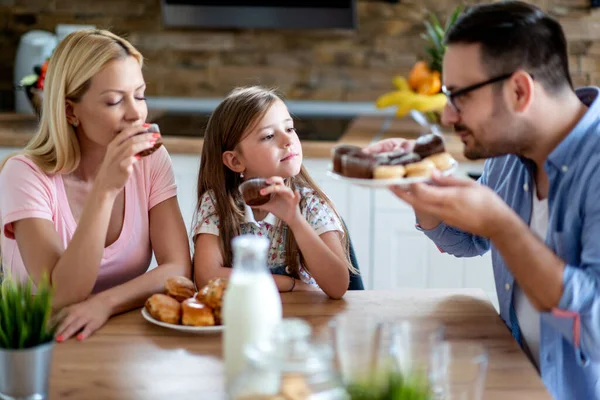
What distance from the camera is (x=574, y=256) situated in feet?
5.21

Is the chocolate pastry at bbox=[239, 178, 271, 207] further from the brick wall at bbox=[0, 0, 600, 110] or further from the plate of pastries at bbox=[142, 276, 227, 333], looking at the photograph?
the brick wall at bbox=[0, 0, 600, 110]

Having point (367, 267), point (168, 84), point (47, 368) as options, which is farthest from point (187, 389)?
point (168, 84)

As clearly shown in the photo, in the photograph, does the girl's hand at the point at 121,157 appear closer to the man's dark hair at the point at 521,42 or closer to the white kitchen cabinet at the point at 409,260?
the man's dark hair at the point at 521,42

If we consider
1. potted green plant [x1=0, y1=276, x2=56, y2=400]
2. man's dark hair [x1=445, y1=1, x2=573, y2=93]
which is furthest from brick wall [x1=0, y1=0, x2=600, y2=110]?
A: potted green plant [x1=0, y1=276, x2=56, y2=400]

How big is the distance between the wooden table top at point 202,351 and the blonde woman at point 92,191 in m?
0.18

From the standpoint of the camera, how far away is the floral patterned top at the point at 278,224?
1.97m

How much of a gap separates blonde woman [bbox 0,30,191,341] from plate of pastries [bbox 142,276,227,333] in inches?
4.8

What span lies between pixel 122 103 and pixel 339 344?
968 mm

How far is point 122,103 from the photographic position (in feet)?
6.17

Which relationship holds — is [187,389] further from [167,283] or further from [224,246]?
[224,246]

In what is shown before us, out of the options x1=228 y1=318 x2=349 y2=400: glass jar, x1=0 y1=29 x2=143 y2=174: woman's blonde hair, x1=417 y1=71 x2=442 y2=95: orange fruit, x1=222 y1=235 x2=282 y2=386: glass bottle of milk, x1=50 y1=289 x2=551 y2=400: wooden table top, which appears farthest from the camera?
x1=417 y1=71 x2=442 y2=95: orange fruit

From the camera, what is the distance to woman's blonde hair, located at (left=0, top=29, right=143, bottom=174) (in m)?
1.89

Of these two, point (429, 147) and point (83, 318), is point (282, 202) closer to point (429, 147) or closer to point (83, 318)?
point (429, 147)

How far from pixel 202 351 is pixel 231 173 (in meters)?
0.72
